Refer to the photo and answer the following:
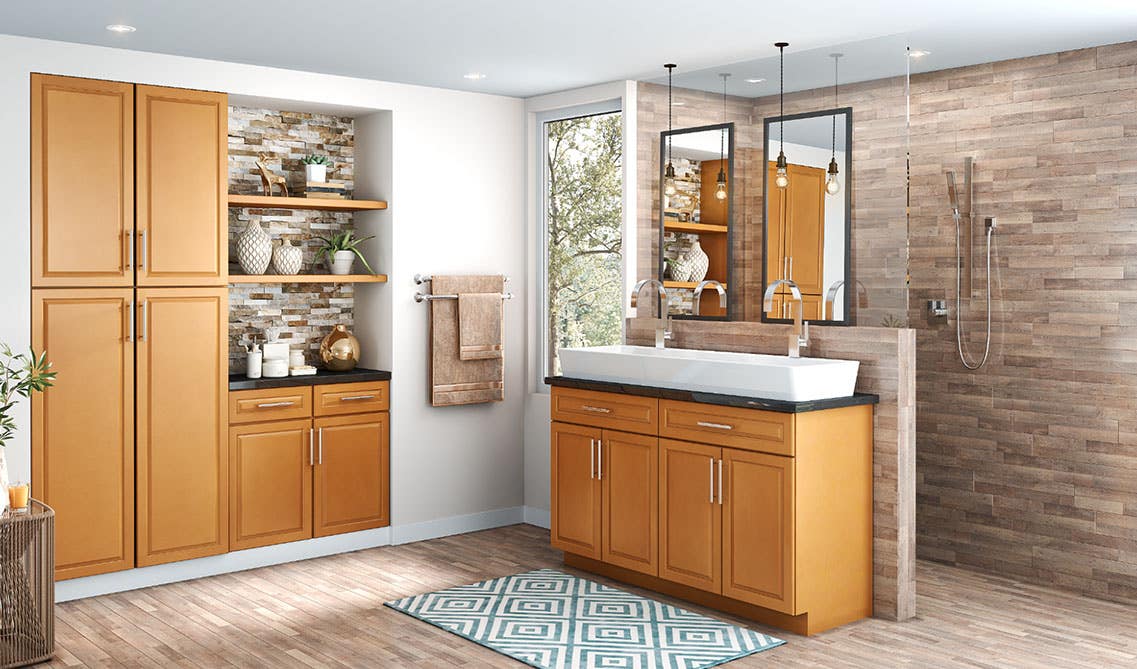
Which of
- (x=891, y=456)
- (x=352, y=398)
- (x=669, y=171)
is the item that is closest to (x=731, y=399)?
(x=891, y=456)

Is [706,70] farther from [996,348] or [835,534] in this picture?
[835,534]

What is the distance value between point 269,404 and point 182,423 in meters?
0.46

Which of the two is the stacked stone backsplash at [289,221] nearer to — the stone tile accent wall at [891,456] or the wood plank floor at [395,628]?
the wood plank floor at [395,628]

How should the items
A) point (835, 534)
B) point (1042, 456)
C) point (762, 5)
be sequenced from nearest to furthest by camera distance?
point (762, 5) → point (835, 534) → point (1042, 456)

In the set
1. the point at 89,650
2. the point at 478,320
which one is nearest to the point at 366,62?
the point at 478,320

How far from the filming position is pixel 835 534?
169 inches

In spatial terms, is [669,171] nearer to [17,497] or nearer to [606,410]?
[606,410]

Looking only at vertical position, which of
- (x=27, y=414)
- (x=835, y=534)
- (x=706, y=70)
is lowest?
(x=835, y=534)

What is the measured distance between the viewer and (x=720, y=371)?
4.40 meters

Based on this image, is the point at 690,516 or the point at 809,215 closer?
the point at 690,516

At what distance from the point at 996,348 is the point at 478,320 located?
273 cm

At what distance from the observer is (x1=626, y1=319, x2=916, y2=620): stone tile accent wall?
4344 millimetres

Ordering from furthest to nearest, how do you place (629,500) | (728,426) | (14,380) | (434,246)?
(434,246), (629,500), (14,380), (728,426)

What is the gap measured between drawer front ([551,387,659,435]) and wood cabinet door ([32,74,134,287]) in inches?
82.2
